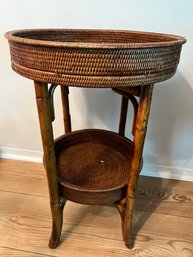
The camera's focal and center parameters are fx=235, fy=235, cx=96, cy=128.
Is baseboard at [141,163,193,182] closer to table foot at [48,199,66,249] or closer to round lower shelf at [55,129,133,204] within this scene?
round lower shelf at [55,129,133,204]

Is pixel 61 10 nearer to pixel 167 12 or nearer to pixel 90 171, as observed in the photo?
pixel 167 12

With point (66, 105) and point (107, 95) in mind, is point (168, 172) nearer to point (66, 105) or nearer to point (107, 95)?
point (107, 95)

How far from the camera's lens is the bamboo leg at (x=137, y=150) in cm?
59

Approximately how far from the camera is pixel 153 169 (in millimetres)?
1241

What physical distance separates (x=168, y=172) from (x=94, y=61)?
93 centimetres

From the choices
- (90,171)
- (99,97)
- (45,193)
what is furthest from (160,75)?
(45,193)

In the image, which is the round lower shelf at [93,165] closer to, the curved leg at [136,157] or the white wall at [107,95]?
the curved leg at [136,157]

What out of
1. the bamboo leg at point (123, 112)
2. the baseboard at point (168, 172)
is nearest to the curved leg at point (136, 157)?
the bamboo leg at point (123, 112)

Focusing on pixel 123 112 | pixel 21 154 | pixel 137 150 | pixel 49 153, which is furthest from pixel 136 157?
pixel 21 154

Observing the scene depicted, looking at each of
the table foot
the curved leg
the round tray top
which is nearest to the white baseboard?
the curved leg

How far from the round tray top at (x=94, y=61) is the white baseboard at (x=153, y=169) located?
30.5 inches

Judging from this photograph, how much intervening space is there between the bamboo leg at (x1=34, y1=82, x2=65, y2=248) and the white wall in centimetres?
49

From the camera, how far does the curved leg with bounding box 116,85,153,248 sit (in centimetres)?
59

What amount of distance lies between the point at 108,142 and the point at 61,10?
1.88ft
